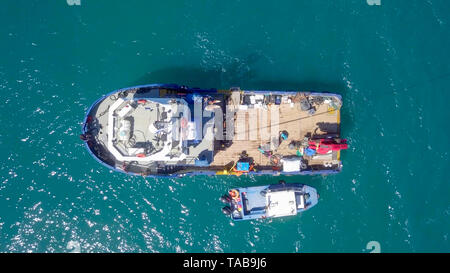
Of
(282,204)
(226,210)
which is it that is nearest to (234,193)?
(226,210)

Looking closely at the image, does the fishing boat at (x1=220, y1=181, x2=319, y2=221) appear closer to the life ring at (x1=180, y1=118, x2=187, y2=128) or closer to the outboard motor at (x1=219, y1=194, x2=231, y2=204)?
the outboard motor at (x1=219, y1=194, x2=231, y2=204)

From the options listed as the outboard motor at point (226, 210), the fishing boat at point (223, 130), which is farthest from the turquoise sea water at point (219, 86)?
the fishing boat at point (223, 130)

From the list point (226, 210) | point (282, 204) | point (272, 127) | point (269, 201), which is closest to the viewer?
point (272, 127)

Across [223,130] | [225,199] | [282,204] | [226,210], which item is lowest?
[226,210]

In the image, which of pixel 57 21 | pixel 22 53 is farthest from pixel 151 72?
pixel 22 53

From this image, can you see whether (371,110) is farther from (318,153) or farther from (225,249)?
(225,249)

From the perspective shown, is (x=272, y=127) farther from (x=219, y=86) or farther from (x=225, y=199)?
(x=225, y=199)

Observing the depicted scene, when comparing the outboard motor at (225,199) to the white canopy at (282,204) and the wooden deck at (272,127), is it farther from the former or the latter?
the white canopy at (282,204)
